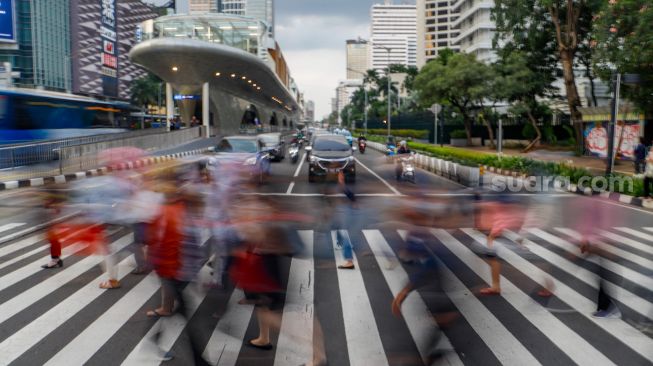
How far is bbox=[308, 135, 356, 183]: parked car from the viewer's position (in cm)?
1881

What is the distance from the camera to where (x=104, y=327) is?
5.56 metres

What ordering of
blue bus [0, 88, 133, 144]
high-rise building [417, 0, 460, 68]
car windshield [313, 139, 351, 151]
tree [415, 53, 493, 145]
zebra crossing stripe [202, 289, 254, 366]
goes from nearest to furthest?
1. zebra crossing stripe [202, 289, 254, 366]
2. car windshield [313, 139, 351, 151]
3. blue bus [0, 88, 133, 144]
4. tree [415, 53, 493, 145]
5. high-rise building [417, 0, 460, 68]

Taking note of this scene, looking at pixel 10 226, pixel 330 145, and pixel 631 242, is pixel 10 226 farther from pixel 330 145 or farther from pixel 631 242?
pixel 631 242

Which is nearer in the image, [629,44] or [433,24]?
[629,44]

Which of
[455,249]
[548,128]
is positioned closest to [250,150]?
[455,249]

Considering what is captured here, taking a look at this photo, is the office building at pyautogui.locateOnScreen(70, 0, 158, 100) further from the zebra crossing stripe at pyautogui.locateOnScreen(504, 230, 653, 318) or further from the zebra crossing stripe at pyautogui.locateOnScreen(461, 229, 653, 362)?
the zebra crossing stripe at pyautogui.locateOnScreen(461, 229, 653, 362)

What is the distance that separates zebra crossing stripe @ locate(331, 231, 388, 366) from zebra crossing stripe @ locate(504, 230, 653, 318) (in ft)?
8.67

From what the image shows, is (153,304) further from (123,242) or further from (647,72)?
(647,72)

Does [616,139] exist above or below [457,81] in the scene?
below

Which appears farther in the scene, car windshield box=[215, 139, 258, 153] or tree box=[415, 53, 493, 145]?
tree box=[415, 53, 493, 145]

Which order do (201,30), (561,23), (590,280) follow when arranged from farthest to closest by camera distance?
(201,30), (561,23), (590,280)

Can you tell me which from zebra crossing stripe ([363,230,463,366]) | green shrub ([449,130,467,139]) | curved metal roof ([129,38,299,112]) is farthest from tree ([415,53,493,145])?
zebra crossing stripe ([363,230,463,366])

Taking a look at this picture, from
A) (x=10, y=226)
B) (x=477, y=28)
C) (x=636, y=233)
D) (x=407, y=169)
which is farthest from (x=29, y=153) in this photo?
(x=477, y=28)

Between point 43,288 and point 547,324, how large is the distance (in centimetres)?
596
